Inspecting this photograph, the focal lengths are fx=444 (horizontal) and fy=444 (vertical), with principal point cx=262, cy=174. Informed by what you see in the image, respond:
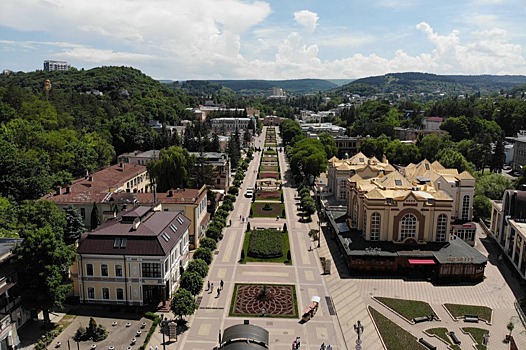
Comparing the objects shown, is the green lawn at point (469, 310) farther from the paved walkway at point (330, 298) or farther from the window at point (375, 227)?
the window at point (375, 227)

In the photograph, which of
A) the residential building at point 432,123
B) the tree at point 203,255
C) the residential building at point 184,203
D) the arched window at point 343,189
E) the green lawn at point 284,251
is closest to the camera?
the tree at point 203,255

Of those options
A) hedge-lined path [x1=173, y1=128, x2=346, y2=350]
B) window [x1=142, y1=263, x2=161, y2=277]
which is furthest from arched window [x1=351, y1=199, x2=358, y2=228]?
window [x1=142, y1=263, x2=161, y2=277]

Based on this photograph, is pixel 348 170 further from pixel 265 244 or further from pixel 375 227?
pixel 265 244

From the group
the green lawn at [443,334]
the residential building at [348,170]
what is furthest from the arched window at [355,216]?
the green lawn at [443,334]

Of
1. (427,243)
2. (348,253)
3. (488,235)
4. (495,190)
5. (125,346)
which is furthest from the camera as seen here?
(495,190)

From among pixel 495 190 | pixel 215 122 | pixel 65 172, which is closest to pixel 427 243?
pixel 495 190

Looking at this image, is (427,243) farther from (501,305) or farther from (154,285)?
(154,285)

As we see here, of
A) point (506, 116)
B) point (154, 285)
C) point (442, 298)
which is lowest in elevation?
point (442, 298)
